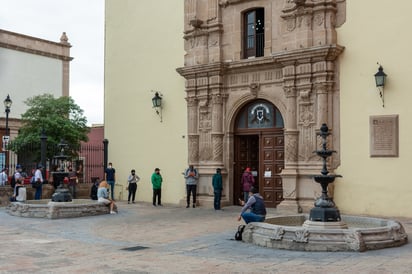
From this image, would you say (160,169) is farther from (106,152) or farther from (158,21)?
(158,21)

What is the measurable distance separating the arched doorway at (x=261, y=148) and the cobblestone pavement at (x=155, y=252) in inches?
154

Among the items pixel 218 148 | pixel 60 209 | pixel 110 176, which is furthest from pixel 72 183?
pixel 218 148

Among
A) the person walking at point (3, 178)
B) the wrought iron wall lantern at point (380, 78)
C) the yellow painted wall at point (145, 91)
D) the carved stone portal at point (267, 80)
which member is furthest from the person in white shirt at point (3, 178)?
the wrought iron wall lantern at point (380, 78)

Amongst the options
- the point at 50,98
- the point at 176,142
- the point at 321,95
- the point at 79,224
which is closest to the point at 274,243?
the point at 79,224

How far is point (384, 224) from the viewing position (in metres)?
11.6

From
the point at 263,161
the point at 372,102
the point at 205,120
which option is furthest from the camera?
the point at 205,120

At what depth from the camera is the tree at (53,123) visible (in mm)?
27328

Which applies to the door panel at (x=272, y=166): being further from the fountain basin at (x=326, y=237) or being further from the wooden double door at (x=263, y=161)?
the fountain basin at (x=326, y=237)

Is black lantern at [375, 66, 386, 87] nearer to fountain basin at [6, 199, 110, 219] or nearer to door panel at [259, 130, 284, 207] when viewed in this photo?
door panel at [259, 130, 284, 207]

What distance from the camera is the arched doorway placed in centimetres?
1811

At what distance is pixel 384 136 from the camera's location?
15.8 meters

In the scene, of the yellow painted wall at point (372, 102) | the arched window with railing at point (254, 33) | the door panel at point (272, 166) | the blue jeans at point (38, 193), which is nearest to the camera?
the yellow painted wall at point (372, 102)

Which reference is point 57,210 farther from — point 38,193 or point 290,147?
point 290,147

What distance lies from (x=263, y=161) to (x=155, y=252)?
883cm
